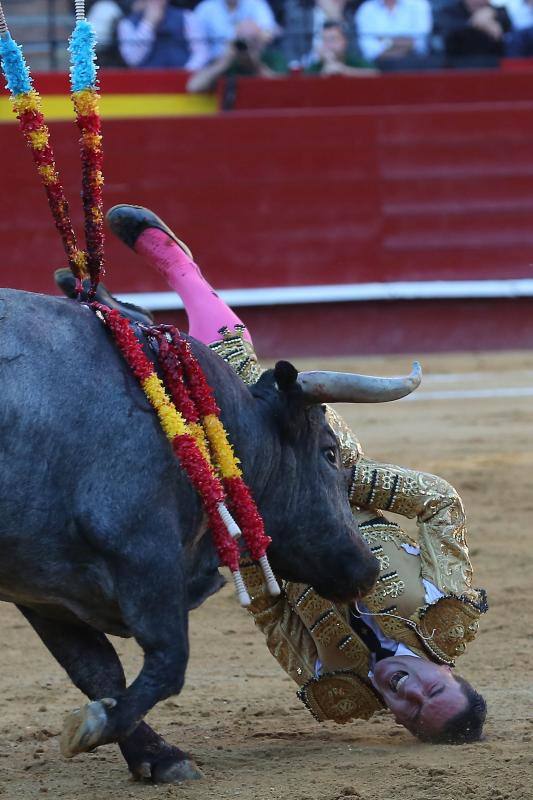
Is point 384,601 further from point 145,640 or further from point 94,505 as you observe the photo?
point 94,505

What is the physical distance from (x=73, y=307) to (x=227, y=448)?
0.41m

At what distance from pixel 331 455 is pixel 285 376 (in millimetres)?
289

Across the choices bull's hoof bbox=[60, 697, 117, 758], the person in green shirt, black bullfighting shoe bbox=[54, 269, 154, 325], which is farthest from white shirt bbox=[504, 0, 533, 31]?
bull's hoof bbox=[60, 697, 117, 758]

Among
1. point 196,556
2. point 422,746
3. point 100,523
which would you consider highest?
point 100,523

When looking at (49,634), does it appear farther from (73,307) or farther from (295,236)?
(295,236)

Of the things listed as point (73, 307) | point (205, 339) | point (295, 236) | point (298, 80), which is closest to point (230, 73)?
point (298, 80)

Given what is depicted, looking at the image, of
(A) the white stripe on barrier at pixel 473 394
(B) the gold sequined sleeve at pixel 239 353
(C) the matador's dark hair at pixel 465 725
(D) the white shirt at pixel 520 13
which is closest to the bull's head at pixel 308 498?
(C) the matador's dark hair at pixel 465 725

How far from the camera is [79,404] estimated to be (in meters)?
2.66

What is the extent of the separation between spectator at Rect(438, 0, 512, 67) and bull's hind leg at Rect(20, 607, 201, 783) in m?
7.23

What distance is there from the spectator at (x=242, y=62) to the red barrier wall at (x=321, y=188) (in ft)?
0.48

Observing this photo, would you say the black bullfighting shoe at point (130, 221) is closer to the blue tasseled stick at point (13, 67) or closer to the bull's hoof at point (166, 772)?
the blue tasseled stick at point (13, 67)

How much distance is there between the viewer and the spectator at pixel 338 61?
369 inches

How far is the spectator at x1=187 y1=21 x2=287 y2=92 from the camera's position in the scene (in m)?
9.10

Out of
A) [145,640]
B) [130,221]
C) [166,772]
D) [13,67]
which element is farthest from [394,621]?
[13,67]
